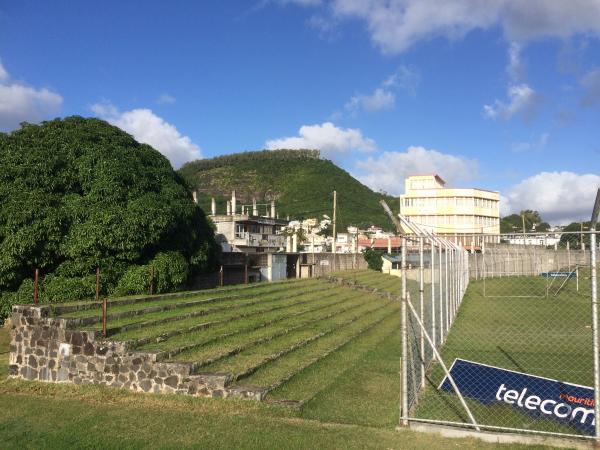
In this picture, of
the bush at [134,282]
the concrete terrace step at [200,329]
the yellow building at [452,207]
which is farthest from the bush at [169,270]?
the yellow building at [452,207]

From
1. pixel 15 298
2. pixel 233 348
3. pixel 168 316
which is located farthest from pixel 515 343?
pixel 15 298

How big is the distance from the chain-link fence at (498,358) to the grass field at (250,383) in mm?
172

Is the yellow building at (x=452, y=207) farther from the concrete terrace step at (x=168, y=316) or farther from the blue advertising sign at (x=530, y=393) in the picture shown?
the blue advertising sign at (x=530, y=393)

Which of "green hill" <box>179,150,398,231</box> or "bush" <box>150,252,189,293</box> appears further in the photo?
"green hill" <box>179,150,398,231</box>

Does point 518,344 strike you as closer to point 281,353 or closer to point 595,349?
point 281,353

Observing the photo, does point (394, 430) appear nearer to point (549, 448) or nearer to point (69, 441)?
point (549, 448)

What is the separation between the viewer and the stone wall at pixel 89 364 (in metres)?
8.88

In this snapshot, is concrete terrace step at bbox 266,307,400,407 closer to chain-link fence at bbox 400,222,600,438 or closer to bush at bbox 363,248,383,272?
chain-link fence at bbox 400,222,600,438

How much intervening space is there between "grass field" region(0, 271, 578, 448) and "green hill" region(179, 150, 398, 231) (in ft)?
247

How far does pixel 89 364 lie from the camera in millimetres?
9961

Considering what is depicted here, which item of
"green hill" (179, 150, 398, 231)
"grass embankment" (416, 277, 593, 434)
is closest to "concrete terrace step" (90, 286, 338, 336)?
"grass embankment" (416, 277, 593, 434)

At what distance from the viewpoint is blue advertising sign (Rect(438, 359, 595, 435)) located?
6.91 metres

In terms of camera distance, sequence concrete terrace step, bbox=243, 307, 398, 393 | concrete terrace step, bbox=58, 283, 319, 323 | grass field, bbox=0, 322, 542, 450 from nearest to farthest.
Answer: grass field, bbox=0, 322, 542, 450
concrete terrace step, bbox=243, 307, 398, 393
concrete terrace step, bbox=58, 283, 319, 323

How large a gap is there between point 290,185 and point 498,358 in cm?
9566
